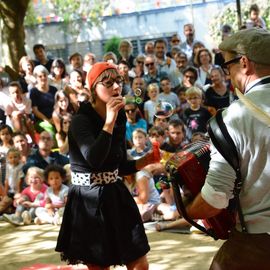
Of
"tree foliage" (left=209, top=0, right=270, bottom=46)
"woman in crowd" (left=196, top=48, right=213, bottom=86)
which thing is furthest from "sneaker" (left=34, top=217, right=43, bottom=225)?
"tree foliage" (left=209, top=0, right=270, bottom=46)

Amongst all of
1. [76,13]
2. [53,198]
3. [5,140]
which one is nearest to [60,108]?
[5,140]

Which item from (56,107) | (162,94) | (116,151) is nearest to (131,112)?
(162,94)

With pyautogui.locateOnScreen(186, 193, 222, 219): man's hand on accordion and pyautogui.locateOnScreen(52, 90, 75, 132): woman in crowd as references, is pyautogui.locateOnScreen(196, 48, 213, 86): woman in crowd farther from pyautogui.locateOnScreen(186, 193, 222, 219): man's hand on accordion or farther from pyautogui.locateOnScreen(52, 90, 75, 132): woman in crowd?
pyautogui.locateOnScreen(186, 193, 222, 219): man's hand on accordion

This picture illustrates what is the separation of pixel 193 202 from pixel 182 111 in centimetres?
591

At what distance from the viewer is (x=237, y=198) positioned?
7.47 feet

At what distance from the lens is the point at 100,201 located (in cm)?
338

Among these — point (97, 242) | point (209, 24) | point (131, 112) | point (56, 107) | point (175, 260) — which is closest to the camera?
point (97, 242)

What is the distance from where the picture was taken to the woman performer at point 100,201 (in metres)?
3.37

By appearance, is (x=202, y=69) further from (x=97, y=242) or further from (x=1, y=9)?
(x=97, y=242)

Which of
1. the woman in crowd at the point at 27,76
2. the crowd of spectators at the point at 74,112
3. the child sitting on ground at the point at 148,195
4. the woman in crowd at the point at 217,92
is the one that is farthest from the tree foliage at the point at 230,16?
the child sitting on ground at the point at 148,195

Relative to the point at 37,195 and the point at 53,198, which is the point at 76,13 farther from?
the point at 53,198

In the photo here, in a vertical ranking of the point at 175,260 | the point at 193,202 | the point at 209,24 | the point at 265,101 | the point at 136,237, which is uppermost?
the point at 209,24

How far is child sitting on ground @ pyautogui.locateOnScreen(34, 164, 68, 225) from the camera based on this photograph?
22.7 ft

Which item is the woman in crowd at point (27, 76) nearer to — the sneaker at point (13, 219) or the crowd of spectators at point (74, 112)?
the crowd of spectators at point (74, 112)
